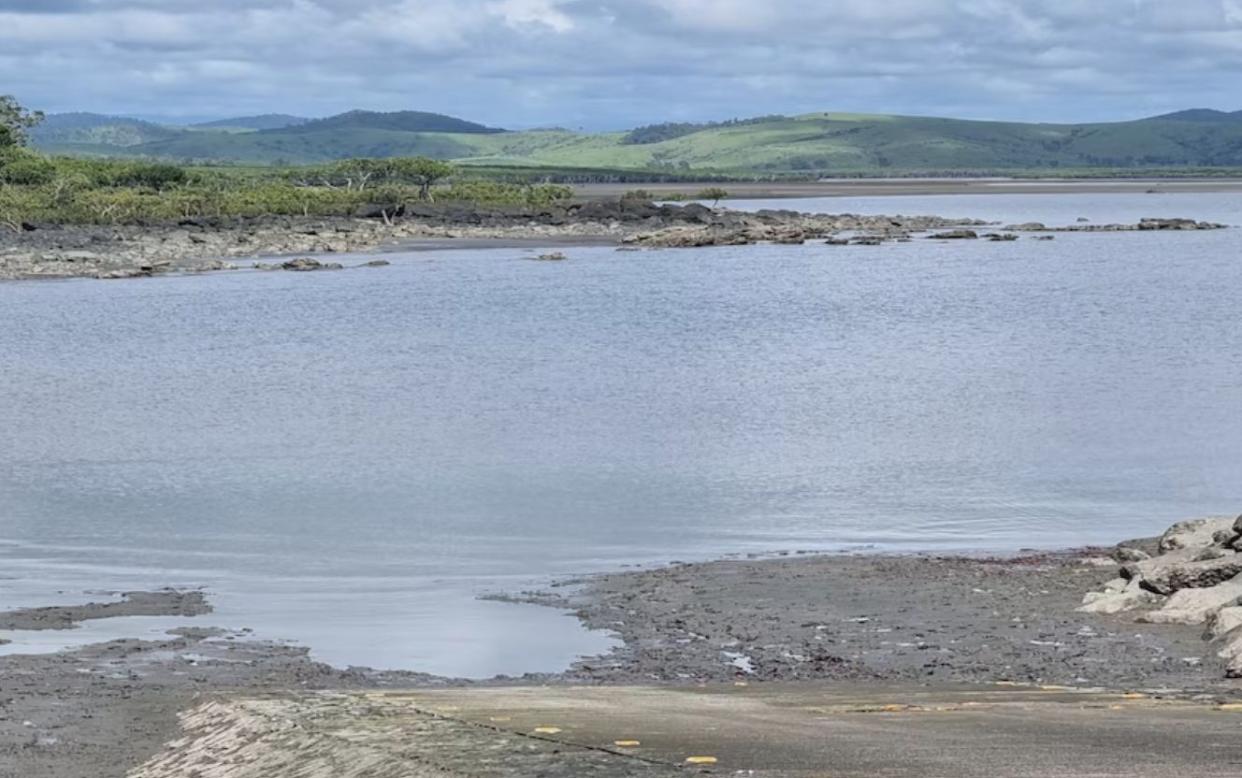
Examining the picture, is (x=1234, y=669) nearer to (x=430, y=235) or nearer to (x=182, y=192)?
(x=430, y=235)

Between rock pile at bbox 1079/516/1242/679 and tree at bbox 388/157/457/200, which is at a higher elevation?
tree at bbox 388/157/457/200

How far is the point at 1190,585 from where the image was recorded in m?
19.1

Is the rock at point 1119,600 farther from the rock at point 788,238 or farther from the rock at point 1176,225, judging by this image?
the rock at point 1176,225

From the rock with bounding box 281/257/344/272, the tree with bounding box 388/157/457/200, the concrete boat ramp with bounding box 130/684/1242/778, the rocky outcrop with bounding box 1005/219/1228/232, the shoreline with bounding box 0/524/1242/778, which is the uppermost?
the tree with bounding box 388/157/457/200

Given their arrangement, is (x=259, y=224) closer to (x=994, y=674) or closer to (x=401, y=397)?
(x=401, y=397)

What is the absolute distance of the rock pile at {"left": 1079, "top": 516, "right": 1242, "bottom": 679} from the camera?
17.7m

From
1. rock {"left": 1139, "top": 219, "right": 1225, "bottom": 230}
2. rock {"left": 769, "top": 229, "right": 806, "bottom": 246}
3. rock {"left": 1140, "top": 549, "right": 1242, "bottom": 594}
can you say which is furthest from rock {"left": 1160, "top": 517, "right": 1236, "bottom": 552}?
rock {"left": 1139, "top": 219, "right": 1225, "bottom": 230}

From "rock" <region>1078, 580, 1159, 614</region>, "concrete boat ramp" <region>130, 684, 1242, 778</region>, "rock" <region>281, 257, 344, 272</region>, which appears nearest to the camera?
"concrete boat ramp" <region>130, 684, 1242, 778</region>

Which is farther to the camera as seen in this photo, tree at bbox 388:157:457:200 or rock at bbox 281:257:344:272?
tree at bbox 388:157:457:200

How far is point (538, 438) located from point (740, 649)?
62.8 feet

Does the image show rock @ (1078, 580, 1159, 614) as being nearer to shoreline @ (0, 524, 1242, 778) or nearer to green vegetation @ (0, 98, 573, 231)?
shoreline @ (0, 524, 1242, 778)

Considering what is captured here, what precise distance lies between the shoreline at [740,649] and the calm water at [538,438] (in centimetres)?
87

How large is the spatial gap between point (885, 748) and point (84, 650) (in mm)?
9974

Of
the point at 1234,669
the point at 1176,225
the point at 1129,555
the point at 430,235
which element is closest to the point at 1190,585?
the point at 1129,555
